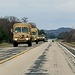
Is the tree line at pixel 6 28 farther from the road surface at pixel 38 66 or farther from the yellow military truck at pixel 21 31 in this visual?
the road surface at pixel 38 66

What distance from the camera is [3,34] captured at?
87.8 meters

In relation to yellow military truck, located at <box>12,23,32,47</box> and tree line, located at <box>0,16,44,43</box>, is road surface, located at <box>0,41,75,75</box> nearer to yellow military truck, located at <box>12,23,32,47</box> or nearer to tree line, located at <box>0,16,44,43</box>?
yellow military truck, located at <box>12,23,32,47</box>

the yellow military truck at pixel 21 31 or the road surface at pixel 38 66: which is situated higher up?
the yellow military truck at pixel 21 31

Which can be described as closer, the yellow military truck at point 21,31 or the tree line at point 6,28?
the yellow military truck at point 21,31

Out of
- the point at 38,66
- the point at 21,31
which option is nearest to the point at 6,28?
the point at 21,31

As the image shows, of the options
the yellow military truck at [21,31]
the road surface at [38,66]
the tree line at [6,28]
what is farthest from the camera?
the tree line at [6,28]

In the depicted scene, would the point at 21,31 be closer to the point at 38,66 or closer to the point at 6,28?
the point at 38,66

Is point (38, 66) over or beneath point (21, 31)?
beneath

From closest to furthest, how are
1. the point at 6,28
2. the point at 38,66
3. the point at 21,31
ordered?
1. the point at 38,66
2. the point at 21,31
3. the point at 6,28

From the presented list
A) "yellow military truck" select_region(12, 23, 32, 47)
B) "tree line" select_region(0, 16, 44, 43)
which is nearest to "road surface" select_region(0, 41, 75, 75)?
"yellow military truck" select_region(12, 23, 32, 47)

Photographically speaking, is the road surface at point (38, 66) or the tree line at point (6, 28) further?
the tree line at point (6, 28)

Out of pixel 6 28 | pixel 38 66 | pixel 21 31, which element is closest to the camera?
pixel 38 66

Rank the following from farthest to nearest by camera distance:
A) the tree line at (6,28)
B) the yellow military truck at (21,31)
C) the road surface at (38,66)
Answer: the tree line at (6,28) → the yellow military truck at (21,31) → the road surface at (38,66)

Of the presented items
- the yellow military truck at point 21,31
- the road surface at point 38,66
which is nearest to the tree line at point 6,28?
the yellow military truck at point 21,31
